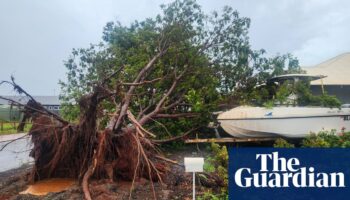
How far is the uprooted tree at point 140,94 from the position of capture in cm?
747

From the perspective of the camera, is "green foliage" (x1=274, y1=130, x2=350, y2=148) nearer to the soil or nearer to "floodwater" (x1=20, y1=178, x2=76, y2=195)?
the soil

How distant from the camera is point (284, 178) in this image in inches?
206

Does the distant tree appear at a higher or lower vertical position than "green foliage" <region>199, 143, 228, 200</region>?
higher

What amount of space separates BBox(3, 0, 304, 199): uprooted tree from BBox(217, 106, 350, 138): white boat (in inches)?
46.0

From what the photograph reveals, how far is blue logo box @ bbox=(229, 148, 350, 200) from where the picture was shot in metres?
5.25

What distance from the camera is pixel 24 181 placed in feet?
26.0

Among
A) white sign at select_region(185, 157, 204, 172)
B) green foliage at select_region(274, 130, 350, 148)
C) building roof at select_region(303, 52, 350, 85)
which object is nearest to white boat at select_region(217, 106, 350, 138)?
green foliage at select_region(274, 130, 350, 148)

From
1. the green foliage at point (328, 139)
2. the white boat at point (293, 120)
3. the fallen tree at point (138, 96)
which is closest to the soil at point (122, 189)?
the fallen tree at point (138, 96)

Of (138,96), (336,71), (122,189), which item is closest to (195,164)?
(122,189)

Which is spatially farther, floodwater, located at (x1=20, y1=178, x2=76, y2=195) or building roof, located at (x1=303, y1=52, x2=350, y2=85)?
building roof, located at (x1=303, y1=52, x2=350, y2=85)

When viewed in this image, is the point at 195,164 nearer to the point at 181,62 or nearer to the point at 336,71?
the point at 181,62

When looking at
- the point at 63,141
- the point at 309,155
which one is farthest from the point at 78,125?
the point at 309,155

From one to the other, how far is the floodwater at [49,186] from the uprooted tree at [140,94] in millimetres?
180

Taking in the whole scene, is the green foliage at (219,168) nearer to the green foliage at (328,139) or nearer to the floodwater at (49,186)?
the green foliage at (328,139)
